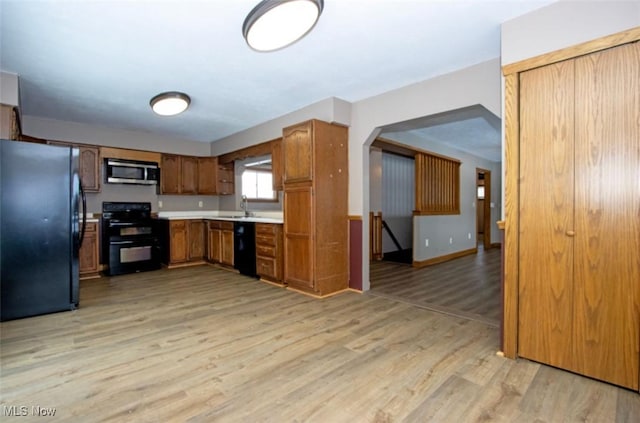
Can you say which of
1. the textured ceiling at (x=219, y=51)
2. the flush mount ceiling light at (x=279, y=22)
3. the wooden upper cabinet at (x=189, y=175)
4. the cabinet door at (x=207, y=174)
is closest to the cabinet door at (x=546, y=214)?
the textured ceiling at (x=219, y=51)

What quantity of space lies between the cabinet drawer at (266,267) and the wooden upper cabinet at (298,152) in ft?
3.81

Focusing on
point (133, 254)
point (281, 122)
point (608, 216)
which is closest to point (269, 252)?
point (281, 122)

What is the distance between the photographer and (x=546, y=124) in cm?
211

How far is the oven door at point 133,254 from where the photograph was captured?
A: 193 inches

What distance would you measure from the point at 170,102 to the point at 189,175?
2652 millimetres

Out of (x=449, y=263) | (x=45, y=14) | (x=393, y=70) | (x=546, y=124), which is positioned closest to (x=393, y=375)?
(x=546, y=124)

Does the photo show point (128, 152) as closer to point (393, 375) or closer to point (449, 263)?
point (393, 375)

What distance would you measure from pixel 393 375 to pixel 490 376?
61 centimetres

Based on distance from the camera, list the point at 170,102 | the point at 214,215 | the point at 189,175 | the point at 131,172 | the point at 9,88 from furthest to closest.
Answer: the point at 214,215 < the point at 189,175 < the point at 131,172 < the point at 170,102 < the point at 9,88

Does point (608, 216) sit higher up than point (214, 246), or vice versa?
point (608, 216)

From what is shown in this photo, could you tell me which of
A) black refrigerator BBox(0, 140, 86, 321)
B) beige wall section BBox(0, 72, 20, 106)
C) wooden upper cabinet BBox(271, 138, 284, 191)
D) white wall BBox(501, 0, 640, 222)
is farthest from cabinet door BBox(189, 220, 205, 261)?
white wall BBox(501, 0, 640, 222)

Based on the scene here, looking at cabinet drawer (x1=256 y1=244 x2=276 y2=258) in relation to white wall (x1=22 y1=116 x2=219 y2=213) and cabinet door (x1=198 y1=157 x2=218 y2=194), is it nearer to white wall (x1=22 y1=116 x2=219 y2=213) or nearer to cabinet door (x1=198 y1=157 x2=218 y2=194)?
cabinet door (x1=198 y1=157 x2=218 y2=194)

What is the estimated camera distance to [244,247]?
4848 mm

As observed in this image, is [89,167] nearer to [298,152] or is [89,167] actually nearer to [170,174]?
[170,174]
